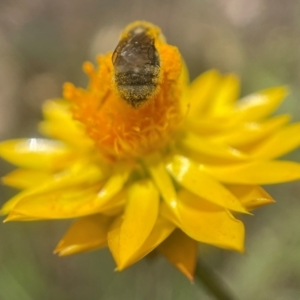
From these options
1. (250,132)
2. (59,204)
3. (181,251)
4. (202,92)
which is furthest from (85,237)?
(202,92)

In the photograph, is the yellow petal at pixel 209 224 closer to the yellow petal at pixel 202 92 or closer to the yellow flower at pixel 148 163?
the yellow flower at pixel 148 163

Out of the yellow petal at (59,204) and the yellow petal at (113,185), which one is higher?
the yellow petal at (59,204)

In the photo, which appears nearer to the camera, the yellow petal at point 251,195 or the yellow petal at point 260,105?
the yellow petal at point 251,195

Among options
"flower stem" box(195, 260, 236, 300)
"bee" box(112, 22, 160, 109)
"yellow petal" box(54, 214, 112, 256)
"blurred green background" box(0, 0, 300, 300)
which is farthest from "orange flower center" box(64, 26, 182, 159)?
"blurred green background" box(0, 0, 300, 300)

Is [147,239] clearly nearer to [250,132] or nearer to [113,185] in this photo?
[113,185]

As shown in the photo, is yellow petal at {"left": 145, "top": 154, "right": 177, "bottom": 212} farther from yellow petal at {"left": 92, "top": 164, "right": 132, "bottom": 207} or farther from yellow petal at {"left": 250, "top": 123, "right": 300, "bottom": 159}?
yellow petal at {"left": 250, "top": 123, "right": 300, "bottom": 159}

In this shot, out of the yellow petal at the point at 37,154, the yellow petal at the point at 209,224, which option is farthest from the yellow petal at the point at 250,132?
the yellow petal at the point at 37,154

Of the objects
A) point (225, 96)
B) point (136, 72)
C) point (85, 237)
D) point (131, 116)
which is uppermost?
point (136, 72)
